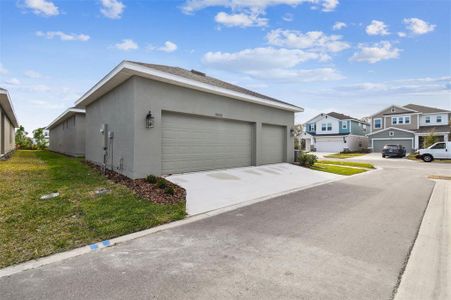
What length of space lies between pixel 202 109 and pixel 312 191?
17.4ft

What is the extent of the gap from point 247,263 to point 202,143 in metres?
7.64

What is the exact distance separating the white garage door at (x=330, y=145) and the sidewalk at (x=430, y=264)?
32.7 m

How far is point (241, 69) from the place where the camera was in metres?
16.5

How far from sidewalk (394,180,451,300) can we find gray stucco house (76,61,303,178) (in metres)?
7.50

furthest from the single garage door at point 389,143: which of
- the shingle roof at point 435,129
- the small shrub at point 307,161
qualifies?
the small shrub at point 307,161

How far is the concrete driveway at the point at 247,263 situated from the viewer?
2666 mm

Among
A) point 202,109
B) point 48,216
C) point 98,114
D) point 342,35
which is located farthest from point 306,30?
point 48,216

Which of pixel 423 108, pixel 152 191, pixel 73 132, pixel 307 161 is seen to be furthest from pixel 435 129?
pixel 73 132

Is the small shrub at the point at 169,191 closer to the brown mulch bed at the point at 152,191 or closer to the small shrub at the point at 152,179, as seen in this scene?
the brown mulch bed at the point at 152,191

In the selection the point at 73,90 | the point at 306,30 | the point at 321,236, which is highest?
the point at 306,30

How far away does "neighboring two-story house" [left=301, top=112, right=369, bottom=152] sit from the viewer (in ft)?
119

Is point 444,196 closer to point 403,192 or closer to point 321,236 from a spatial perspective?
point 403,192

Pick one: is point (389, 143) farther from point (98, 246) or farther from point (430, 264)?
point (98, 246)

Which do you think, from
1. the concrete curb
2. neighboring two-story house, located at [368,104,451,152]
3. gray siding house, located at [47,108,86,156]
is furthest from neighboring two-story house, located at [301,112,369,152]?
the concrete curb
